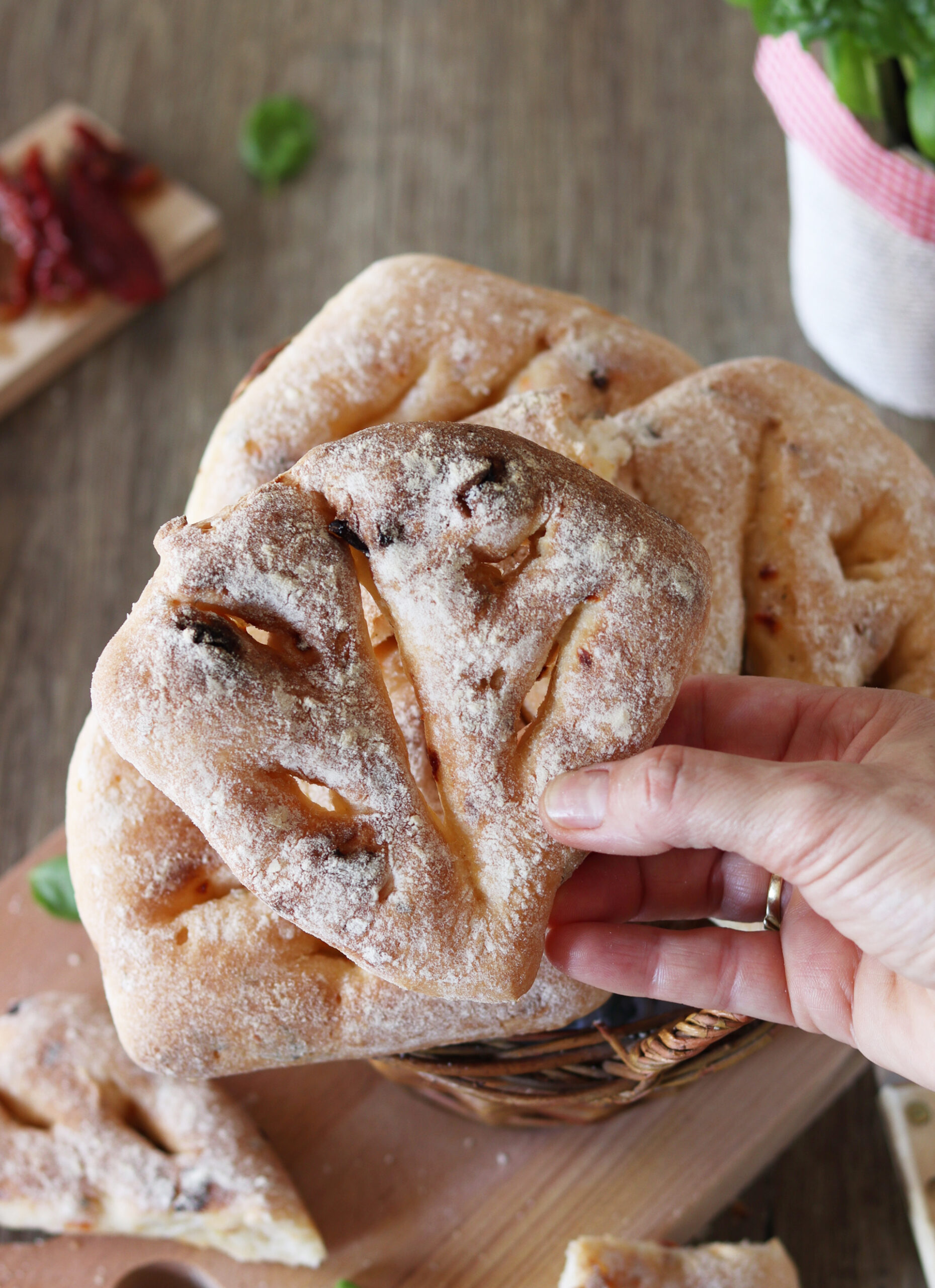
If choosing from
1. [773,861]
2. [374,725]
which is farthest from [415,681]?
[773,861]

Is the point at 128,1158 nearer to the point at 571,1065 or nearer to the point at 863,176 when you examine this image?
the point at 571,1065

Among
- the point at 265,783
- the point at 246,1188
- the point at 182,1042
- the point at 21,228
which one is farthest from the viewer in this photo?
the point at 21,228

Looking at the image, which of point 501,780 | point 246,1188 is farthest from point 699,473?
point 246,1188

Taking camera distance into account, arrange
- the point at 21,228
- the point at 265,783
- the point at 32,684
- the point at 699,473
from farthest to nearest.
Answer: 1. the point at 21,228
2. the point at 32,684
3. the point at 699,473
4. the point at 265,783

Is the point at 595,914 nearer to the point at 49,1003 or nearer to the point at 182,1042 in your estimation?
the point at 182,1042

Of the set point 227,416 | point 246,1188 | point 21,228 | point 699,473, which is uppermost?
point 21,228

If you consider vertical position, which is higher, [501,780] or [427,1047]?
[501,780]

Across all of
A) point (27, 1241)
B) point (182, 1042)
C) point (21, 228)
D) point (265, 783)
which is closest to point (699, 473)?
point (265, 783)

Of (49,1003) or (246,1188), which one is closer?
(246,1188)
